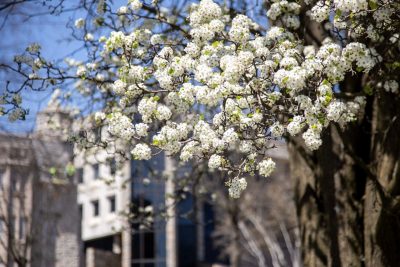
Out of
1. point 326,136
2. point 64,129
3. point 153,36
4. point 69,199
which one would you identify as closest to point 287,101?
point 153,36

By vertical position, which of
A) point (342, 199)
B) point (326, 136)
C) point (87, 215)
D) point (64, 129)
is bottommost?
point (342, 199)

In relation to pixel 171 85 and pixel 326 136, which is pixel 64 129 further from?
pixel 171 85

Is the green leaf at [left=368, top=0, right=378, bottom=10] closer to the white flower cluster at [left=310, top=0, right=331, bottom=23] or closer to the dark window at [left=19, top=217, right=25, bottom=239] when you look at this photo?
the white flower cluster at [left=310, top=0, right=331, bottom=23]

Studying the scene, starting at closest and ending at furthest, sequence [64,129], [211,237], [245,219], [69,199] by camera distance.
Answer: [64,129] → [69,199] → [245,219] → [211,237]

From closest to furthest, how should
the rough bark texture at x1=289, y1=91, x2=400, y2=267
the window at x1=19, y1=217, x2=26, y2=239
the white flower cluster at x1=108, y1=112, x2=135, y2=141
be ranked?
the white flower cluster at x1=108, y1=112, x2=135, y2=141 → the rough bark texture at x1=289, y1=91, x2=400, y2=267 → the window at x1=19, y1=217, x2=26, y2=239

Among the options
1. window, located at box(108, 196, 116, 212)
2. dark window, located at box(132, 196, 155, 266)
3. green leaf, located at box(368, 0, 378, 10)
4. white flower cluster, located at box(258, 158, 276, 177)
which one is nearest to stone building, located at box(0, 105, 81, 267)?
white flower cluster, located at box(258, 158, 276, 177)

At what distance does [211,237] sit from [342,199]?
38.1 metres

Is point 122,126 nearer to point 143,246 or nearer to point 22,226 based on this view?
point 22,226

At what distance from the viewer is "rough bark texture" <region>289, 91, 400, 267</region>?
28.8ft

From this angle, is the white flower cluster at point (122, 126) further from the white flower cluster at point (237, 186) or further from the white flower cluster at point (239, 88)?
the white flower cluster at point (237, 186)

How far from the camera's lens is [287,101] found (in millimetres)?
6730

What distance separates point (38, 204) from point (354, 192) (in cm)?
1160

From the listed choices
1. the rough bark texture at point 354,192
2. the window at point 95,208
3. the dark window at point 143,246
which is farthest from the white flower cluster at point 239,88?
the window at point 95,208

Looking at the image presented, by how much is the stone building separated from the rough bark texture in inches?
333
